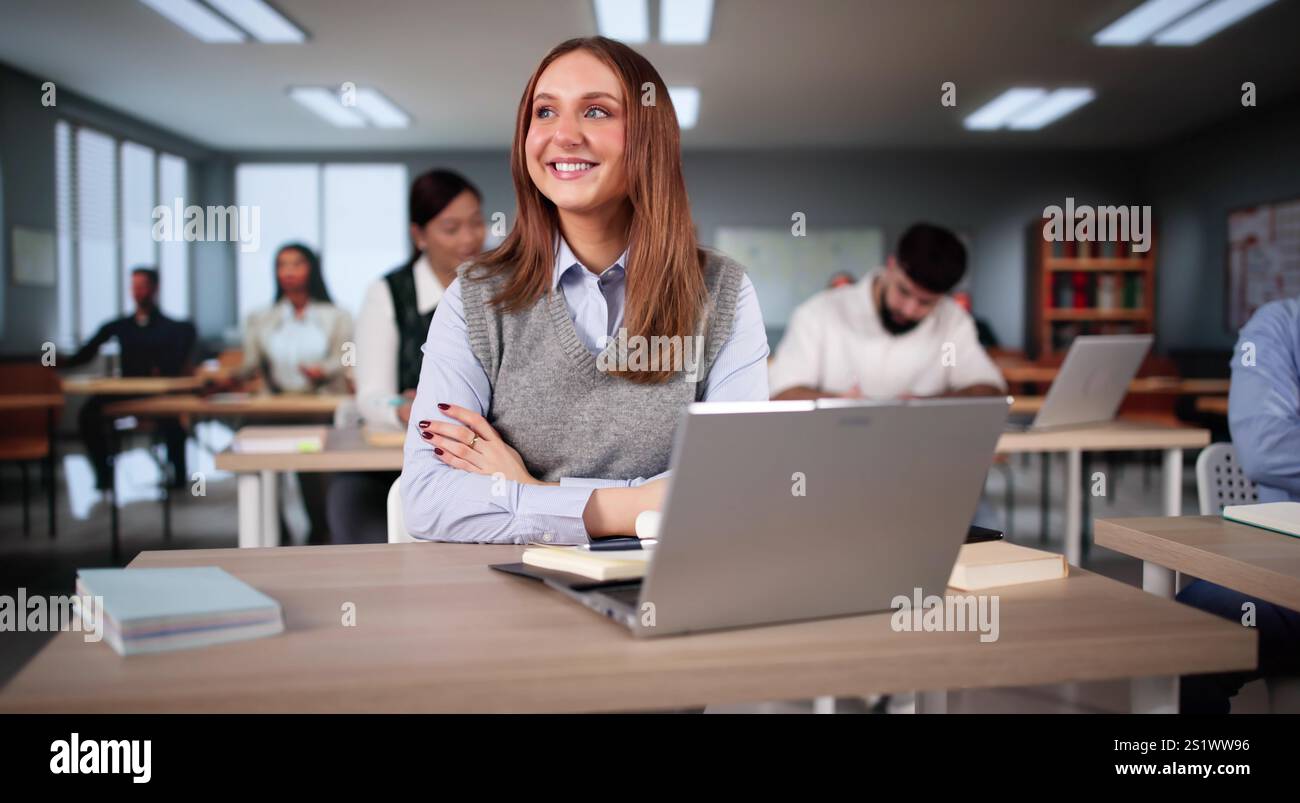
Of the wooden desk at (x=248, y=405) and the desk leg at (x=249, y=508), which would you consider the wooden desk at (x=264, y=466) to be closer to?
the desk leg at (x=249, y=508)

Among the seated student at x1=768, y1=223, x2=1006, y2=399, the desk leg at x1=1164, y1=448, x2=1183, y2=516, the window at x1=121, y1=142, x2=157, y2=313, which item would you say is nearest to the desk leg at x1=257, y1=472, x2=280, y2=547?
the seated student at x1=768, y1=223, x2=1006, y2=399

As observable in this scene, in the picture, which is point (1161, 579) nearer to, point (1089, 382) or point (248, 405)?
point (1089, 382)

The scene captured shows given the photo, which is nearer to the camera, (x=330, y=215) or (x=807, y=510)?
(x=807, y=510)

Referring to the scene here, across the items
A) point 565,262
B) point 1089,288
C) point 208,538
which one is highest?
point 1089,288

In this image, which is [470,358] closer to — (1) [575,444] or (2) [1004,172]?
(1) [575,444]

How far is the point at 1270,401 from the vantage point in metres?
1.97

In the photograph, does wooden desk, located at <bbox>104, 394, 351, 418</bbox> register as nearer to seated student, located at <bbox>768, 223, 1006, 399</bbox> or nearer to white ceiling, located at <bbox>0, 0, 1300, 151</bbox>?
seated student, located at <bbox>768, 223, 1006, 399</bbox>

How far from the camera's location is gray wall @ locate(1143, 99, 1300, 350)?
27.8ft

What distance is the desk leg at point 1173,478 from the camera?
10.4 feet

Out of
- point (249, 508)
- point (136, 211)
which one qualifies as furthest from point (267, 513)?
point (136, 211)

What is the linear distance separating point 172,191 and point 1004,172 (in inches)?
343

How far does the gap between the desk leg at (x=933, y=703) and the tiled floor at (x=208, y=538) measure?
2.46 feet

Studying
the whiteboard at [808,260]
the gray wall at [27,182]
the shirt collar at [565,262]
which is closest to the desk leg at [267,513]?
the shirt collar at [565,262]

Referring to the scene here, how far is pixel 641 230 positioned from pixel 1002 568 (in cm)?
77
